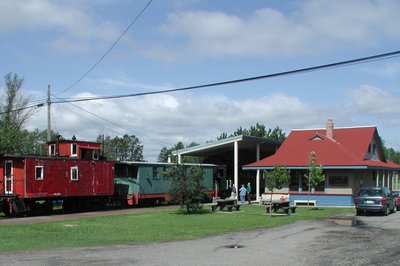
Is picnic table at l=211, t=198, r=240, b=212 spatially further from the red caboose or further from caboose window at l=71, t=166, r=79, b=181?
caboose window at l=71, t=166, r=79, b=181

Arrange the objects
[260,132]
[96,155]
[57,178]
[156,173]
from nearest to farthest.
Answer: [57,178], [96,155], [156,173], [260,132]

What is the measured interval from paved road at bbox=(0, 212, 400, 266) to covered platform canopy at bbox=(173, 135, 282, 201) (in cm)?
2079

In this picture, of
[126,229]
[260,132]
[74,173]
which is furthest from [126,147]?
[126,229]

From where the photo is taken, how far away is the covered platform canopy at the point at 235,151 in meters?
39.5

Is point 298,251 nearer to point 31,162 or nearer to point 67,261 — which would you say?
point 67,261

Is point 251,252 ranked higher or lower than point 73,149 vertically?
lower

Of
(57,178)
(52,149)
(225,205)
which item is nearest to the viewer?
(57,178)

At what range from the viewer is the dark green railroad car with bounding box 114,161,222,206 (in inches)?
1388

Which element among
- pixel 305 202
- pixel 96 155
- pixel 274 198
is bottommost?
pixel 305 202

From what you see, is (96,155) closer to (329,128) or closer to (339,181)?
(339,181)

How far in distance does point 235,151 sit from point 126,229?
779 inches

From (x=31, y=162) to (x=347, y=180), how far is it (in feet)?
67.6

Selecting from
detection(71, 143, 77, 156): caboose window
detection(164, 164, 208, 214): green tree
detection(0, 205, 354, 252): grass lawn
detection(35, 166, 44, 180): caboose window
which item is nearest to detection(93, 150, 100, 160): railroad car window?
detection(71, 143, 77, 156): caboose window

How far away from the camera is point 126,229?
19844 millimetres
